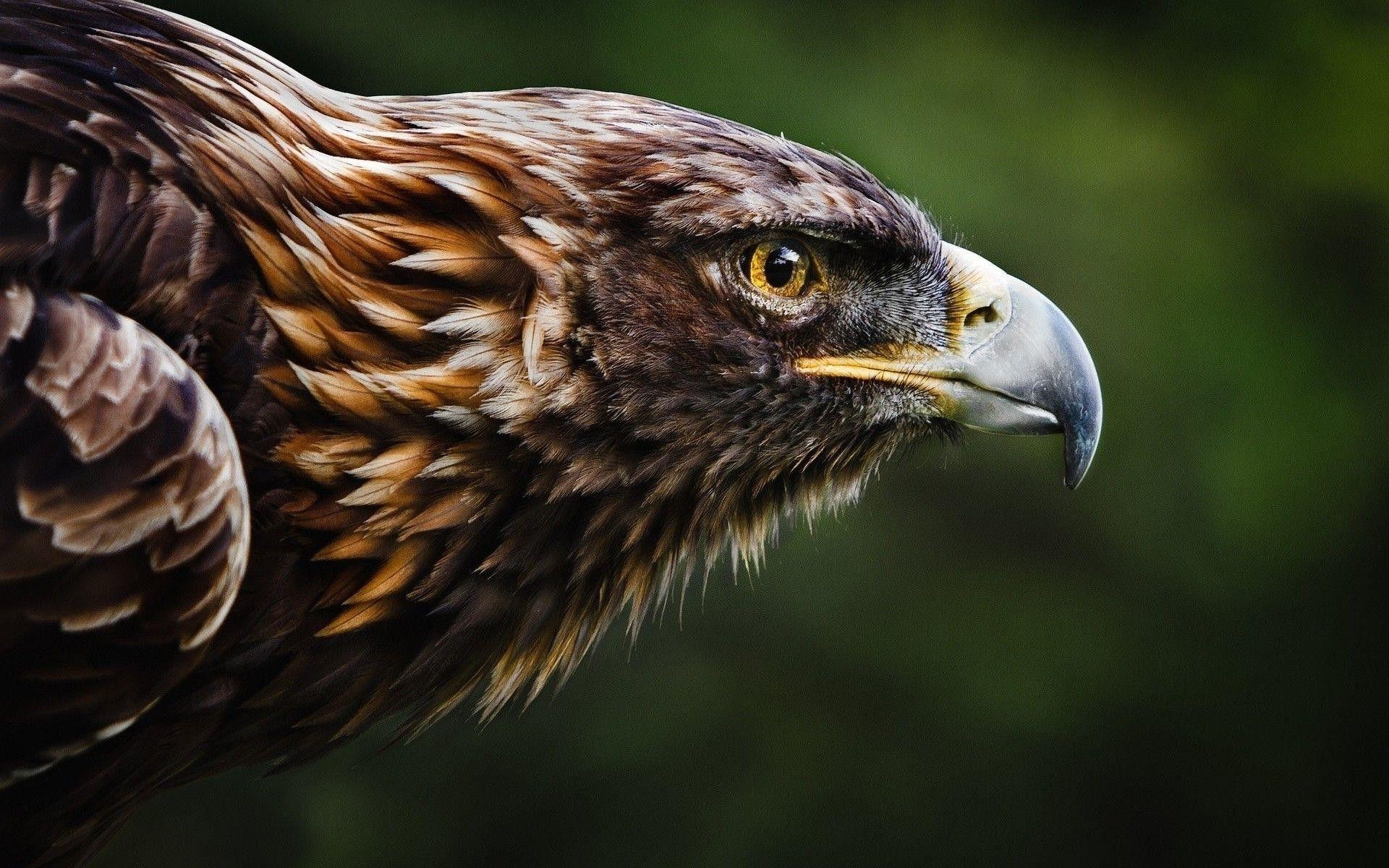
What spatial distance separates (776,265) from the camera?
5.53 ft

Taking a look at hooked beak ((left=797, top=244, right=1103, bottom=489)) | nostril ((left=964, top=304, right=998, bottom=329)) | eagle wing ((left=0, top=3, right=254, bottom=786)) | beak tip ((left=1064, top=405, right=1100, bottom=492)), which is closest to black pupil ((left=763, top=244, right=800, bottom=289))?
hooked beak ((left=797, top=244, right=1103, bottom=489))

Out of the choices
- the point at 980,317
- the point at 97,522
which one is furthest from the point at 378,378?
the point at 980,317

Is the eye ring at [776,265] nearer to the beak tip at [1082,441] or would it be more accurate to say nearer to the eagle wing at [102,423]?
the beak tip at [1082,441]

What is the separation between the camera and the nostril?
5.98 ft

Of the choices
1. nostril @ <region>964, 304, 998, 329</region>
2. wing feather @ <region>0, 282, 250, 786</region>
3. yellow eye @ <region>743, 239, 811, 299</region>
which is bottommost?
wing feather @ <region>0, 282, 250, 786</region>

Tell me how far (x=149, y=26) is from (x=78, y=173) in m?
0.34

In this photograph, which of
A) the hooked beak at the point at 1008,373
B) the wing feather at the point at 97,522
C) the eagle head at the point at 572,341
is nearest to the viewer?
the wing feather at the point at 97,522

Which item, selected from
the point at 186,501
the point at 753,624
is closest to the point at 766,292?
the point at 186,501

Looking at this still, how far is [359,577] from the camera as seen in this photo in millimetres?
1518

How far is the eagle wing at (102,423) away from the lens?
1.21 metres

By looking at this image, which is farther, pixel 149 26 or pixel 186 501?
pixel 149 26

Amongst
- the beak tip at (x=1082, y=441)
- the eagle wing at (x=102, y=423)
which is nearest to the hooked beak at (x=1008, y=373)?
the beak tip at (x=1082, y=441)

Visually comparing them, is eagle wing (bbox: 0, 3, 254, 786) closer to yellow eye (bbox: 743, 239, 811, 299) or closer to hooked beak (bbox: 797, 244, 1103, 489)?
yellow eye (bbox: 743, 239, 811, 299)

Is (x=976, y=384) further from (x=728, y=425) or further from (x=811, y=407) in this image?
(x=728, y=425)
